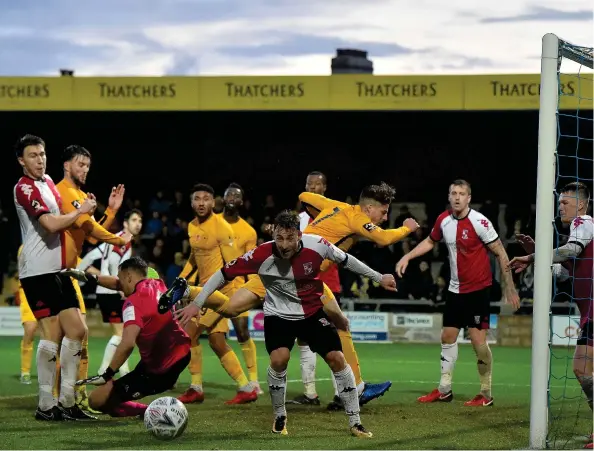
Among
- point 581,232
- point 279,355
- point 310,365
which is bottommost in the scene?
point 310,365

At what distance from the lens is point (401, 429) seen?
29.3 feet

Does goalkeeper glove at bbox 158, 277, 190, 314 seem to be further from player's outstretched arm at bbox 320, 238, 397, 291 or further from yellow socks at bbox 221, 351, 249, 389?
yellow socks at bbox 221, 351, 249, 389

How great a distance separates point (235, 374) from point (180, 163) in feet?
49.5

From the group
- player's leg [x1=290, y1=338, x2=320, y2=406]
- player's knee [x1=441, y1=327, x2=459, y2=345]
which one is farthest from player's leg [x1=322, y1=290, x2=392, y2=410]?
player's knee [x1=441, y1=327, x2=459, y2=345]

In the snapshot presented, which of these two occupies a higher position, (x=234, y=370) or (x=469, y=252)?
(x=469, y=252)

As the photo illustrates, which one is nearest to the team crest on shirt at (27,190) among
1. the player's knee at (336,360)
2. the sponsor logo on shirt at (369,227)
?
the player's knee at (336,360)

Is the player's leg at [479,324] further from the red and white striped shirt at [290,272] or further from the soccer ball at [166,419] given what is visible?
the soccer ball at [166,419]

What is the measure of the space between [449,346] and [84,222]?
4.00 m

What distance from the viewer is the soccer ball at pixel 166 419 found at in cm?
809

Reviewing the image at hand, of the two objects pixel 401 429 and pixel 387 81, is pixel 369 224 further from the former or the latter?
pixel 387 81

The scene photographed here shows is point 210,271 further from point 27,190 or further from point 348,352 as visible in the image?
point 27,190

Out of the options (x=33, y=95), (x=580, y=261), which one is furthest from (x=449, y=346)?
(x=33, y=95)

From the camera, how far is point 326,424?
9250 mm

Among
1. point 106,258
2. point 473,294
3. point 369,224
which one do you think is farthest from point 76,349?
point 106,258
